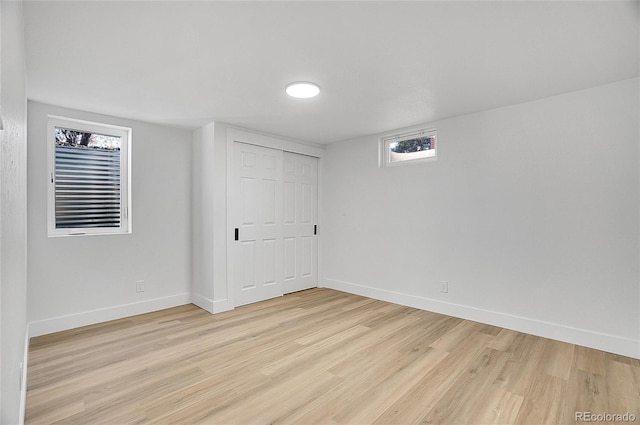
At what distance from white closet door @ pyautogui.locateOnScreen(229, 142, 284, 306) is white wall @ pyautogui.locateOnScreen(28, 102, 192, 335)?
2.31 feet

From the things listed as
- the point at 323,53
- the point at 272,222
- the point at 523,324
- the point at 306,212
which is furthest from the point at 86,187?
the point at 523,324

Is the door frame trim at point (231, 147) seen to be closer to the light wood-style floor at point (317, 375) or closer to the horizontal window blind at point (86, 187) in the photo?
the light wood-style floor at point (317, 375)

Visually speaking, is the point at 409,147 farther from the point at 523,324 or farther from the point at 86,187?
the point at 86,187

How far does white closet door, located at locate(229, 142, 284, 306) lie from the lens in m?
4.03

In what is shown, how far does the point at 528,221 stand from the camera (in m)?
3.08

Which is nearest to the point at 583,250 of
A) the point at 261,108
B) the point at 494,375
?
the point at 494,375

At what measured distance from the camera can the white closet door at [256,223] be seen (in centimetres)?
403

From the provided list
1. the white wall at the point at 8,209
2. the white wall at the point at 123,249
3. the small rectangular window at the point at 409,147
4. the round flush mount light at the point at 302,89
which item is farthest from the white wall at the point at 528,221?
the white wall at the point at 8,209

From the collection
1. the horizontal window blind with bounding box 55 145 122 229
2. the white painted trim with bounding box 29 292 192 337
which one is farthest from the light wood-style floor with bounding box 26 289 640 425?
the horizontal window blind with bounding box 55 145 122 229

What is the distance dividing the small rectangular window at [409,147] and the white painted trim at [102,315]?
333 cm

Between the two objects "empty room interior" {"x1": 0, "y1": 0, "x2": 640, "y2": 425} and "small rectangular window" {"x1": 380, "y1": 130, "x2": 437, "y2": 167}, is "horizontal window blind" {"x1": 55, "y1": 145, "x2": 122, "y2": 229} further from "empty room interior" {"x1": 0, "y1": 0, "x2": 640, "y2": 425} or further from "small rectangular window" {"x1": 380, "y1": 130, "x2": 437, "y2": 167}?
"small rectangular window" {"x1": 380, "y1": 130, "x2": 437, "y2": 167}

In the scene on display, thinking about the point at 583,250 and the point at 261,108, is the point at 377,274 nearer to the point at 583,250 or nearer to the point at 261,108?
the point at 583,250

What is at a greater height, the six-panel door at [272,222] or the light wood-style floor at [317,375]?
the six-panel door at [272,222]

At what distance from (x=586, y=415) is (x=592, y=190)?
1.86 metres
